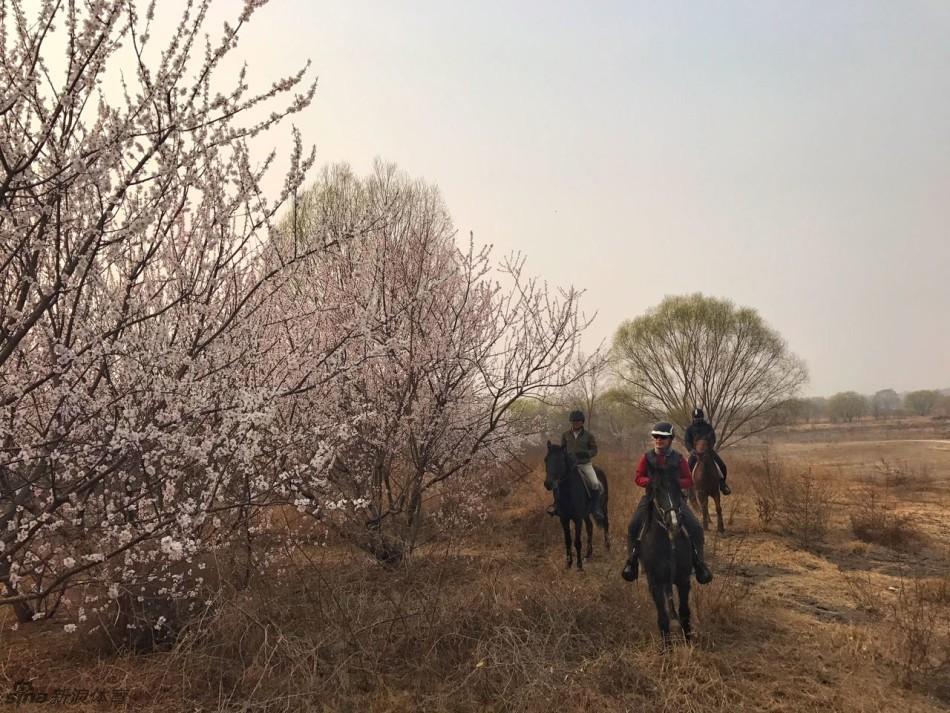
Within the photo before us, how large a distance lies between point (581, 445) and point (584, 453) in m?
0.13

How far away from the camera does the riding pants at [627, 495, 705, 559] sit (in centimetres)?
488

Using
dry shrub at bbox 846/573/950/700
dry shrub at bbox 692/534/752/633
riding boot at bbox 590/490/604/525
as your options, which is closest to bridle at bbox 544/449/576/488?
riding boot at bbox 590/490/604/525

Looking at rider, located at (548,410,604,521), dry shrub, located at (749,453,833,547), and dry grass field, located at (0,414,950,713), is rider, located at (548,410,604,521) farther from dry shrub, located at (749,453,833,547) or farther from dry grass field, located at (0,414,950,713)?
dry shrub, located at (749,453,833,547)

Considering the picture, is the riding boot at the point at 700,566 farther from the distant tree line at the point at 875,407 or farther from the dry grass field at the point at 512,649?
the distant tree line at the point at 875,407

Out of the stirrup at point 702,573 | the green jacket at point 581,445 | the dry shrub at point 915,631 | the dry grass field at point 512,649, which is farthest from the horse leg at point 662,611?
the green jacket at point 581,445

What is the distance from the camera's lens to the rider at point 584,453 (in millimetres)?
8353

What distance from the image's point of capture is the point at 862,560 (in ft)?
29.0

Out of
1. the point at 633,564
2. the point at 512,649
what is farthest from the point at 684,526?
the point at 512,649

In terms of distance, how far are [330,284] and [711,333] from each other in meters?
26.4

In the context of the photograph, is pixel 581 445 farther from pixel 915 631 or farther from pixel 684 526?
pixel 915 631

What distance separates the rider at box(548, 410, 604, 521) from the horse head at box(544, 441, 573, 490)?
115 millimetres

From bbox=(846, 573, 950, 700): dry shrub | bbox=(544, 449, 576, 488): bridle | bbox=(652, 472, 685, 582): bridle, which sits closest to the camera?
bbox=(846, 573, 950, 700): dry shrub

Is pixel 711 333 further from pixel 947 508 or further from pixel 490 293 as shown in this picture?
pixel 490 293

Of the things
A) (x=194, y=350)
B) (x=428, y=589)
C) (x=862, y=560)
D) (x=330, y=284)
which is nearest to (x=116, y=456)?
(x=194, y=350)
